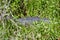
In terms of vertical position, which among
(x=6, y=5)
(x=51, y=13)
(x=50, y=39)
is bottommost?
(x=50, y=39)

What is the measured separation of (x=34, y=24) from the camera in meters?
2.81

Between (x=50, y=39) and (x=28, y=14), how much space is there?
0.45 m

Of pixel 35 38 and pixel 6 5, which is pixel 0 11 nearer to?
pixel 6 5

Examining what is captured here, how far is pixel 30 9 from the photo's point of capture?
114 inches

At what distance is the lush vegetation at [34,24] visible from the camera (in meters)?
2.76

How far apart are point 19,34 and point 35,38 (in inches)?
8.4

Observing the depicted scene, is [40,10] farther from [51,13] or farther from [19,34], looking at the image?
[19,34]

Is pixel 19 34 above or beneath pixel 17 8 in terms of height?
beneath

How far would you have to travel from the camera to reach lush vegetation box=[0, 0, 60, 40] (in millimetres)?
2758

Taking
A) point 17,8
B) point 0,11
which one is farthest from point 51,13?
point 0,11

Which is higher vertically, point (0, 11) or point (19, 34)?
point (0, 11)

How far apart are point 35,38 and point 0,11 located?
1.88 feet

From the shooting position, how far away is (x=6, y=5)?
2.79m

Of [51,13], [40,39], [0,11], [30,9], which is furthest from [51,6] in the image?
[0,11]
